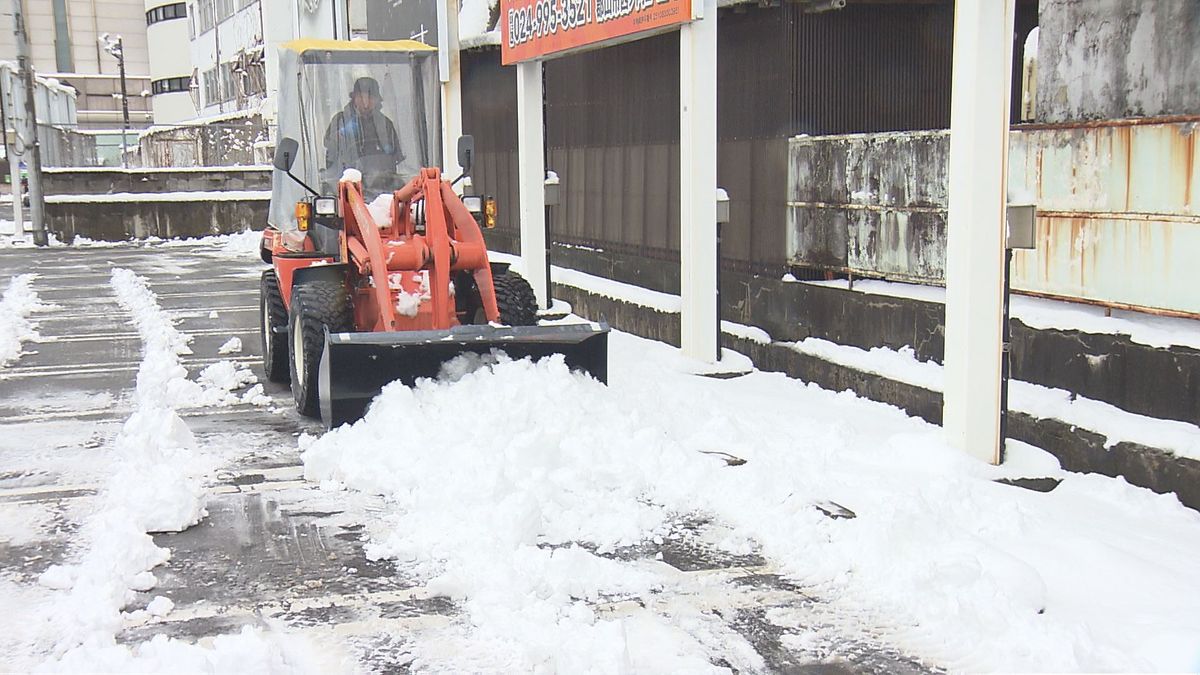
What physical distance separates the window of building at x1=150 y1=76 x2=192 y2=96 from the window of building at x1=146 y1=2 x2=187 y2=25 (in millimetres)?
2974

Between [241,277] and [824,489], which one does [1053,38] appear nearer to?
[824,489]

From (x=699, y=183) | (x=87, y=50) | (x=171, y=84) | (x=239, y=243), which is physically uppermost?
(x=87, y=50)

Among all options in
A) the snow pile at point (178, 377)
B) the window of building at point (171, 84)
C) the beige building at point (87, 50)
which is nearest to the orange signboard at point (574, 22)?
the snow pile at point (178, 377)

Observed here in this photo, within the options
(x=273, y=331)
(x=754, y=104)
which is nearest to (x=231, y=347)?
(x=273, y=331)

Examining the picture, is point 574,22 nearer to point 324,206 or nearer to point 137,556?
point 324,206

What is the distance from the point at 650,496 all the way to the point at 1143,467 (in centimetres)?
256

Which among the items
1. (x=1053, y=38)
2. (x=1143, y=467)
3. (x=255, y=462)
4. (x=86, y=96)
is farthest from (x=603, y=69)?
(x=86, y=96)

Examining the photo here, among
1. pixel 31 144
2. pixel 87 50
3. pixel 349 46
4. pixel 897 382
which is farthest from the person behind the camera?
pixel 87 50

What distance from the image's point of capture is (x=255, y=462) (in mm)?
7281

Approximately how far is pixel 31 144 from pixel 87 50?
50.5 metres

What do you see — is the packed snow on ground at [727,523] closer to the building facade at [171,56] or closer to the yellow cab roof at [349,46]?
the yellow cab roof at [349,46]

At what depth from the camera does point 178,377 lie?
9.85 m

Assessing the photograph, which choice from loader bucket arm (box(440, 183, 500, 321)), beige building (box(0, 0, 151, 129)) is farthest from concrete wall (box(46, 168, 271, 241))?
beige building (box(0, 0, 151, 129))

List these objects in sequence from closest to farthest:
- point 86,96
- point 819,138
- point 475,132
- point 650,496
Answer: point 650,496
point 819,138
point 475,132
point 86,96
